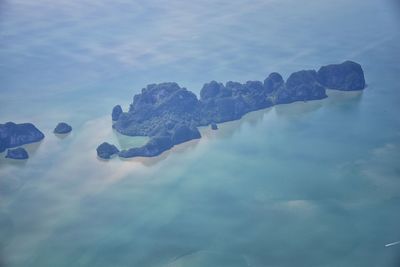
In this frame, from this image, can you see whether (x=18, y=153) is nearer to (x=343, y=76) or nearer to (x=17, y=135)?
(x=17, y=135)

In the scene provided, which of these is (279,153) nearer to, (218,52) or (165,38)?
(218,52)

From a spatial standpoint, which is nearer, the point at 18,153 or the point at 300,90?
the point at 18,153

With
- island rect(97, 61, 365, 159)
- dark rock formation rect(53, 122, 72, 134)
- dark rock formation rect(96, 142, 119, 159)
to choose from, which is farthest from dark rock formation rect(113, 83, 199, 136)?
dark rock formation rect(96, 142, 119, 159)

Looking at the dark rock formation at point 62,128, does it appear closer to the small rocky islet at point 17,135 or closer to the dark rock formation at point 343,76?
the small rocky islet at point 17,135

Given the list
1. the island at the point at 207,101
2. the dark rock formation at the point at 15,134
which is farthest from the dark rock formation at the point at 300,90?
the dark rock formation at the point at 15,134

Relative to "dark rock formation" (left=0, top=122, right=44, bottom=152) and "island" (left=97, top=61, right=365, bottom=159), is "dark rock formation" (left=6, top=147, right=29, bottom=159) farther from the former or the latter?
"island" (left=97, top=61, right=365, bottom=159)

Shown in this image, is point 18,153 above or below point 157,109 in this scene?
below

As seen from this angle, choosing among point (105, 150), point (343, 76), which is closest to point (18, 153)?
point (105, 150)

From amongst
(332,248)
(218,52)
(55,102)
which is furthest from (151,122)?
(332,248)
